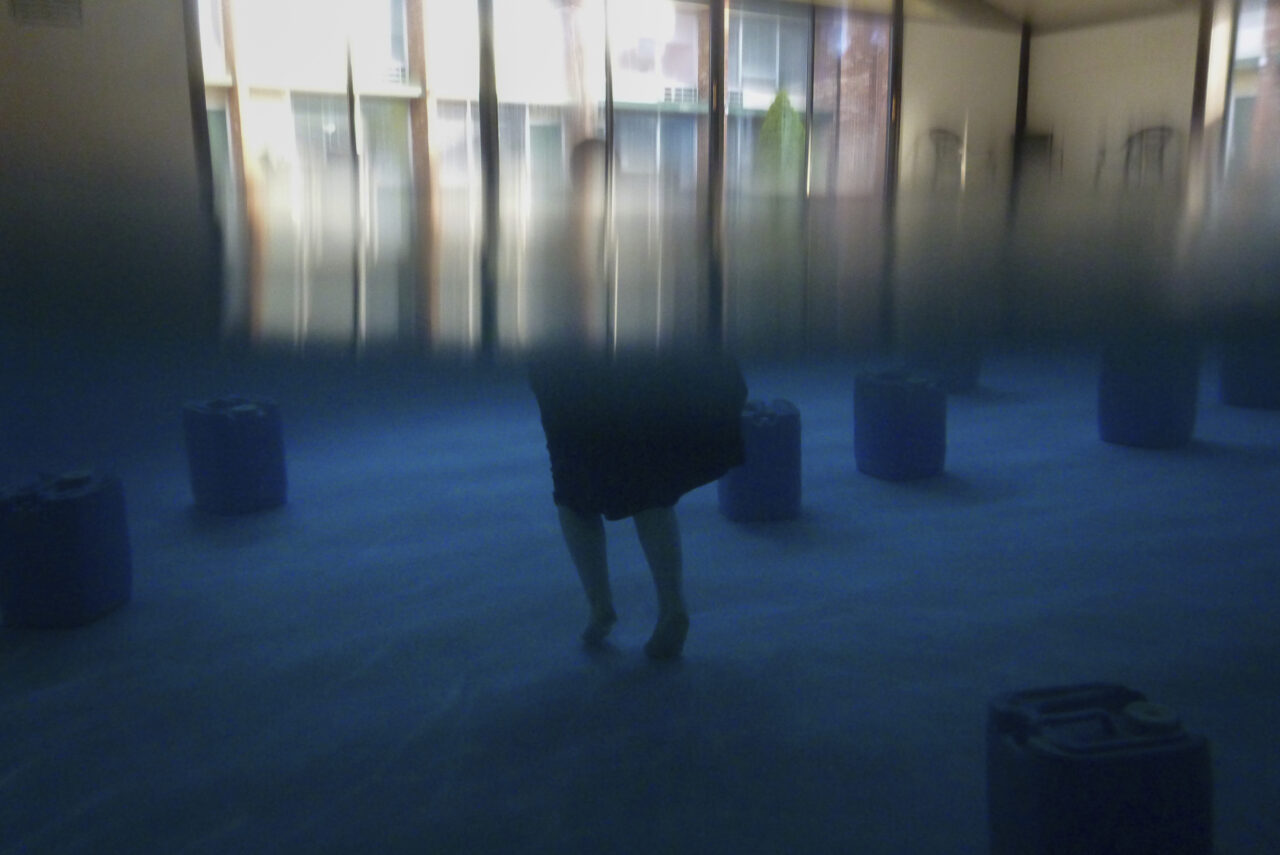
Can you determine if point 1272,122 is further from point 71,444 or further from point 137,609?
point 71,444

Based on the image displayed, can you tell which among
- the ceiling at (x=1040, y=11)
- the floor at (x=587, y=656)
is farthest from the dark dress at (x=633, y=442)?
the ceiling at (x=1040, y=11)

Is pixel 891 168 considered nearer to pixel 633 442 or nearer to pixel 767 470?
pixel 767 470

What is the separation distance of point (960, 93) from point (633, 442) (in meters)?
3.25

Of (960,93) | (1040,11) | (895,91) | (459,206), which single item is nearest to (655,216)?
(459,206)

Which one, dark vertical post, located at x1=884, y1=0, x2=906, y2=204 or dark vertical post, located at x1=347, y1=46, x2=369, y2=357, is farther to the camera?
dark vertical post, located at x1=884, y1=0, x2=906, y2=204

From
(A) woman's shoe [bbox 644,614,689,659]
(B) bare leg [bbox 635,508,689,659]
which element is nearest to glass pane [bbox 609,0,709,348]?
(B) bare leg [bbox 635,508,689,659]

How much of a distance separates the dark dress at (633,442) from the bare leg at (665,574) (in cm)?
5

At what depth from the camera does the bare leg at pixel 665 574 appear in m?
2.13

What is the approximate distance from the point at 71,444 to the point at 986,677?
12.9 ft

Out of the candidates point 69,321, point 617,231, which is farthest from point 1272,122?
point 69,321

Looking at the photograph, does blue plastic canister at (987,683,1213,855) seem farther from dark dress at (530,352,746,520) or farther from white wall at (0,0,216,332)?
white wall at (0,0,216,332)

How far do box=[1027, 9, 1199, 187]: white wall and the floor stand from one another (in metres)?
1.05

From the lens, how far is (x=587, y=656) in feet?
7.38

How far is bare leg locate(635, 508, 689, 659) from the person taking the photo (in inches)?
83.9
